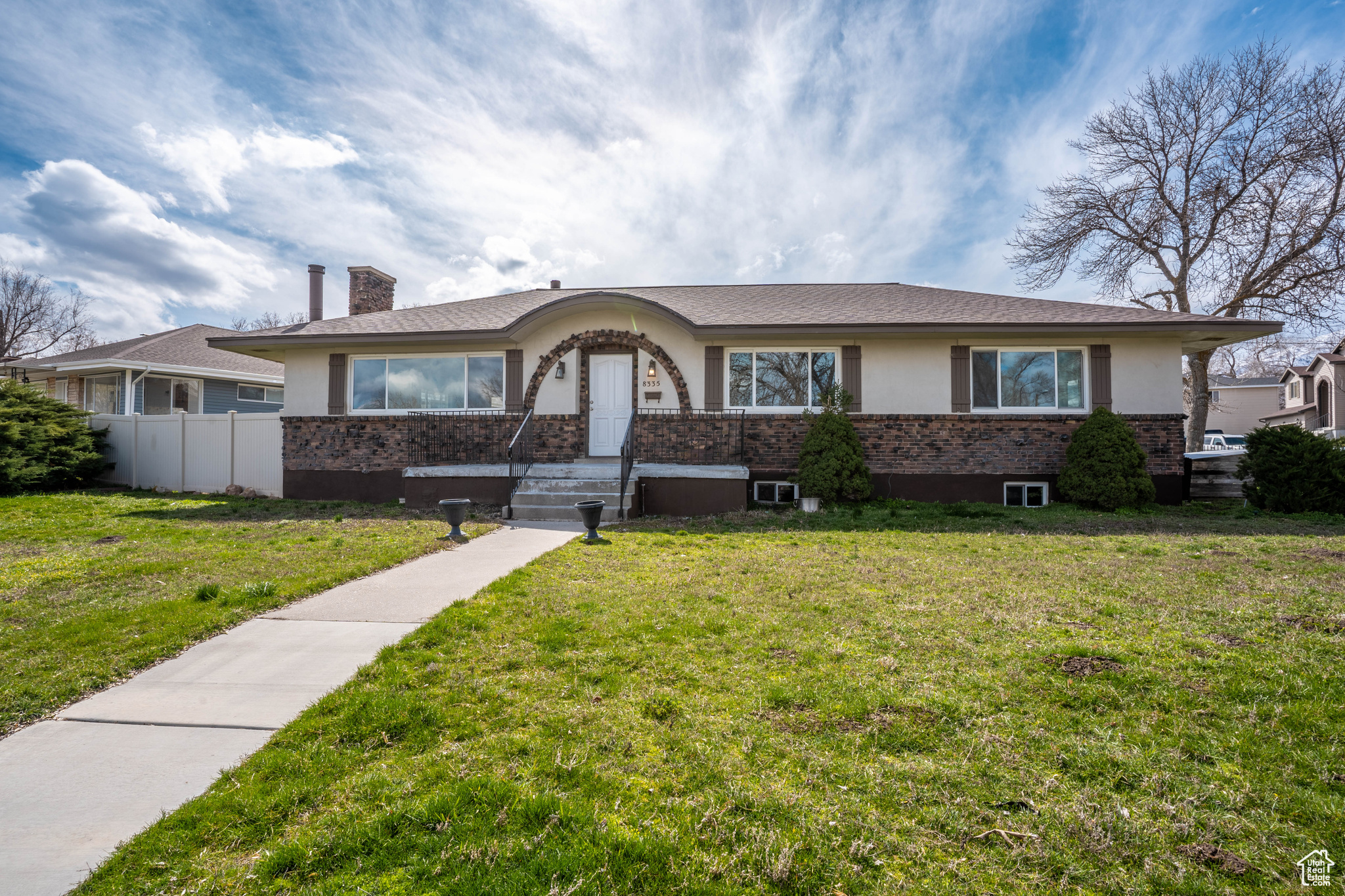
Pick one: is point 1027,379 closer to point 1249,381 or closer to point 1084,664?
point 1084,664

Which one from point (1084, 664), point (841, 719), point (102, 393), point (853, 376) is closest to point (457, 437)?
point (853, 376)

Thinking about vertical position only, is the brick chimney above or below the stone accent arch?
above

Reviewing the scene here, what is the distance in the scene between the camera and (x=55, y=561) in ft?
20.2

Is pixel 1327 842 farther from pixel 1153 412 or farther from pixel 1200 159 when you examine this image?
pixel 1200 159

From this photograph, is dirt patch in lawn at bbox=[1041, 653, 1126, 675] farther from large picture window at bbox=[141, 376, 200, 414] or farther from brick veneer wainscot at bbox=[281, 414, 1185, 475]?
large picture window at bbox=[141, 376, 200, 414]

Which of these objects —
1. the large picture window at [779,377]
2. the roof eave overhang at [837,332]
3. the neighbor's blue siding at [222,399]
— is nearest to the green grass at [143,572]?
the roof eave overhang at [837,332]

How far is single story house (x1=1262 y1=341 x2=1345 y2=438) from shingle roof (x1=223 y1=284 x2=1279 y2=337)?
20773 millimetres

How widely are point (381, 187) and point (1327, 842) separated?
15.0 m

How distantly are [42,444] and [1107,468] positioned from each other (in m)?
21.0

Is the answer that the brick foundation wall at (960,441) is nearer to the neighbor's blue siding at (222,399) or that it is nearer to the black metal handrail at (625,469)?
the black metal handrail at (625,469)

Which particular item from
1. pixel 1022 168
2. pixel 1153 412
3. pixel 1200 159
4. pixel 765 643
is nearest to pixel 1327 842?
pixel 765 643

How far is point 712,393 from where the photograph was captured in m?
12.0

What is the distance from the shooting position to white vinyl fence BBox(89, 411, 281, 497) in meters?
A: 13.5

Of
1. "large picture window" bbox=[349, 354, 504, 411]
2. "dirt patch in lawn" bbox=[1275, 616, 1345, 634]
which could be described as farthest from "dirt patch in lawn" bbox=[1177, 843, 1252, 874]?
"large picture window" bbox=[349, 354, 504, 411]
